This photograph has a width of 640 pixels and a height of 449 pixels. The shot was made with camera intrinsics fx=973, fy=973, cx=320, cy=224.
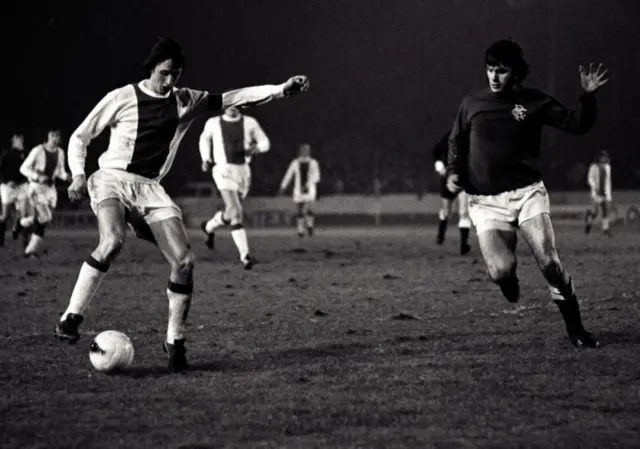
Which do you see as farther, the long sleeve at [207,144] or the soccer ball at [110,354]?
the long sleeve at [207,144]

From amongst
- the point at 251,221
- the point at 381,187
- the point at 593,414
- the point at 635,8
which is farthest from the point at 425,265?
the point at 635,8

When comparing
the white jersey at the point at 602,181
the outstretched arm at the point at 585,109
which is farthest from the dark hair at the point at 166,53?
the white jersey at the point at 602,181

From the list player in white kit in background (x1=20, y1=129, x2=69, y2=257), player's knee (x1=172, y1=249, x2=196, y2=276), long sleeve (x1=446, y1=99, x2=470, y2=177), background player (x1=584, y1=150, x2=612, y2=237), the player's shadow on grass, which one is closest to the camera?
the player's shadow on grass

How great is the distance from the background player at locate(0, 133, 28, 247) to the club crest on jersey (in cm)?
1470

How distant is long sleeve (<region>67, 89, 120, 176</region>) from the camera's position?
6.95 metres

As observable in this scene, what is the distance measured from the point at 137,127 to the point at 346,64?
3174 centimetres

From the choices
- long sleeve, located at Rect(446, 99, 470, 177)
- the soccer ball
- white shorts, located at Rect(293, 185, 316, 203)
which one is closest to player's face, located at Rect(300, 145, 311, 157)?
white shorts, located at Rect(293, 185, 316, 203)

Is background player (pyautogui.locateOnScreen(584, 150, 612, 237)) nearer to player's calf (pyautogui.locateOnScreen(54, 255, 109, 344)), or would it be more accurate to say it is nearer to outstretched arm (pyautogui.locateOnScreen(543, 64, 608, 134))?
outstretched arm (pyautogui.locateOnScreen(543, 64, 608, 134))

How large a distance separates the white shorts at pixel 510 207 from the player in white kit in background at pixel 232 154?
745cm

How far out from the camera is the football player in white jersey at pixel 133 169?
6.85 meters

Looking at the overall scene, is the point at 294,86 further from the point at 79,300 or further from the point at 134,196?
the point at 79,300

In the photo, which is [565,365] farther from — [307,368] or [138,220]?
[138,220]

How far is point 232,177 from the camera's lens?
49.5ft

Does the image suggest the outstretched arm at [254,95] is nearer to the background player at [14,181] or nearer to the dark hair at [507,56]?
the dark hair at [507,56]
